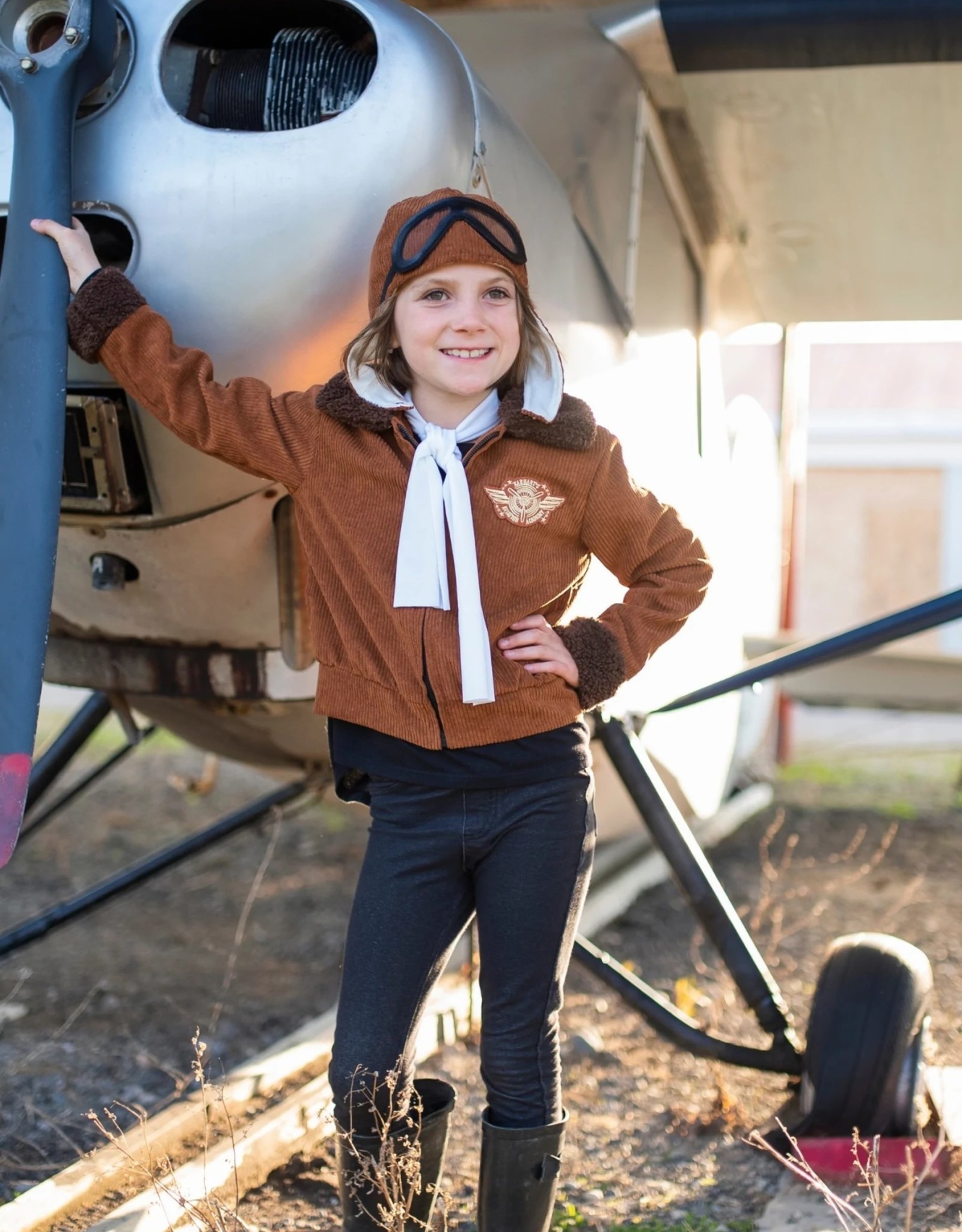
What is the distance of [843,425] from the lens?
869 inches

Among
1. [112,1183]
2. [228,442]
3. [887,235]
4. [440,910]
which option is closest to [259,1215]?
[112,1183]

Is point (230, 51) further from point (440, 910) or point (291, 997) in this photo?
point (291, 997)

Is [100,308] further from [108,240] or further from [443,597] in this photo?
[443,597]

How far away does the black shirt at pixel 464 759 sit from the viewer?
2.00m

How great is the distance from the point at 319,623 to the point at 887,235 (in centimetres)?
256

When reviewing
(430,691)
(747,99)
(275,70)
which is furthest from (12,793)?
(747,99)

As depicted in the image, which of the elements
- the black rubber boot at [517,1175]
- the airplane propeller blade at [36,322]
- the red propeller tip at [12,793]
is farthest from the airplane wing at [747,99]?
the black rubber boot at [517,1175]

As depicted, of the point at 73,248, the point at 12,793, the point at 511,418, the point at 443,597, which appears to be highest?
the point at 73,248

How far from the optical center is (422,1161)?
2.12 meters

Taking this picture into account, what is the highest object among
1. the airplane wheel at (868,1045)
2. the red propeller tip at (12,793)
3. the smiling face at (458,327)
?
the smiling face at (458,327)

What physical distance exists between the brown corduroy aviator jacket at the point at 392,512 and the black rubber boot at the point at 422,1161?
1.92 ft

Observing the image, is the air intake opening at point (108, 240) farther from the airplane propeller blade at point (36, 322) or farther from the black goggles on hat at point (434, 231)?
the black goggles on hat at point (434, 231)

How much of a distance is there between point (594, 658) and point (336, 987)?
2.33 metres

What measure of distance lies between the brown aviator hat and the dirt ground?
62.0 inches
